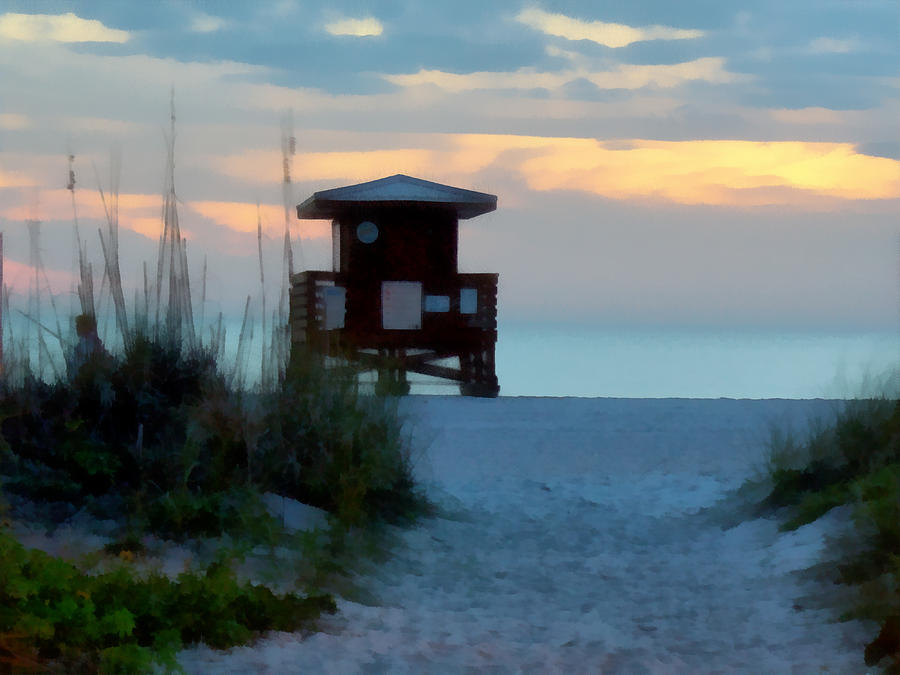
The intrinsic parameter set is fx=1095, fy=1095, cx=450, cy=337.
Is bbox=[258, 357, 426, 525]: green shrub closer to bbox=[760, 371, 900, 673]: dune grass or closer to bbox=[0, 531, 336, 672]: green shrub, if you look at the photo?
bbox=[0, 531, 336, 672]: green shrub

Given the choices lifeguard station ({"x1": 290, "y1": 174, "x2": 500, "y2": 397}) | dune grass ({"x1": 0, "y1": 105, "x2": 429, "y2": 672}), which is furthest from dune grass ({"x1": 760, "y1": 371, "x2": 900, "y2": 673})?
lifeguard station ({"x1": 290, "y1": 174, "x2": 500, "y2": 397})

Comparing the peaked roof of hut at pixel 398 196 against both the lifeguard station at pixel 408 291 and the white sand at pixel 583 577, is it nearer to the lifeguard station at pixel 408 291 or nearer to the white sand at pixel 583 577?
the lifeguard station at pixel 408 291

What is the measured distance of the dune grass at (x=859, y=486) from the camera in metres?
4.97

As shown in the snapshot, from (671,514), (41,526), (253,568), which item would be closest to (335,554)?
(253,568)

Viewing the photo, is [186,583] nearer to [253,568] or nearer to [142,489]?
[253,568]

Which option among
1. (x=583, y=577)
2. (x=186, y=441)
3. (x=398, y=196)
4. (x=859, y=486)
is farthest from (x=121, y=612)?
(x=398, y=196)

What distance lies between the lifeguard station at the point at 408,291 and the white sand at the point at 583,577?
503 centimetres

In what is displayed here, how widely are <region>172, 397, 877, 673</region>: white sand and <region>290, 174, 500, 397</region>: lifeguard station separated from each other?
5.03 meters

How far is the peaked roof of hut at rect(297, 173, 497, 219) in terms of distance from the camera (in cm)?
1546

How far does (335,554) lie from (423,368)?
1047 centimetres

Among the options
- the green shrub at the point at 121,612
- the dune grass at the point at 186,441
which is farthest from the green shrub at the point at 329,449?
the green shrub at the point at 121,612

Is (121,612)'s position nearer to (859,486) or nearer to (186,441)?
(186,441)

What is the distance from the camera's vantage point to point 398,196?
1557cm

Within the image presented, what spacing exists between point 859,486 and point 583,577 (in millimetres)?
1730
